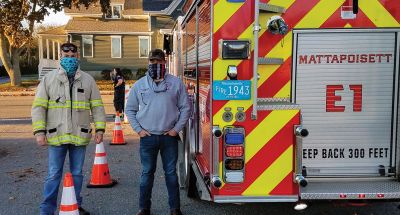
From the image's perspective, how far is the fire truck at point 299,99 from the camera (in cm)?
381

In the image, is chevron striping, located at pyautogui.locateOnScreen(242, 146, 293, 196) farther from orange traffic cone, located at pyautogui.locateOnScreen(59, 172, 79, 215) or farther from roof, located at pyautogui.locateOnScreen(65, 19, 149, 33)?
roof, located at pyautogui.locateOnScreen(65, 19, 149, 33)

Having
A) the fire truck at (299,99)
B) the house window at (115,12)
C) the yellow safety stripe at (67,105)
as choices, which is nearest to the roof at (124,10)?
the house window at (115,12)

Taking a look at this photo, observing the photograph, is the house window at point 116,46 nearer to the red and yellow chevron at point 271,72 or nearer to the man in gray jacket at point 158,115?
the man in gray jacket at point 158,115

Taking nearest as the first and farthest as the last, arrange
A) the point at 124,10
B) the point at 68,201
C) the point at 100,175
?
the point at 68,201 < the point at 100,175 < the point at 124,10

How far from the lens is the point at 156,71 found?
498 centimetres

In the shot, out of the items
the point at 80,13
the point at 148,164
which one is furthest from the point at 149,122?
the point at 80,13

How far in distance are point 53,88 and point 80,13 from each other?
3362 centimetres

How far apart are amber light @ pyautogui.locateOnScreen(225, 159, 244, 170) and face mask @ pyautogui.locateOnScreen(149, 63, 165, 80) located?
1544mm

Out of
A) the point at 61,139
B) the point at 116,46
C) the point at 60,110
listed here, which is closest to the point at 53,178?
the point at 61,139

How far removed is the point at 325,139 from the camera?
4332mm

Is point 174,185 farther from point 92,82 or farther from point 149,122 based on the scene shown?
point 92,82

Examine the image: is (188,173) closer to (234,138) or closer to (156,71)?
(156,71)

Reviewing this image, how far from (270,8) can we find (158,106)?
168 centimetres

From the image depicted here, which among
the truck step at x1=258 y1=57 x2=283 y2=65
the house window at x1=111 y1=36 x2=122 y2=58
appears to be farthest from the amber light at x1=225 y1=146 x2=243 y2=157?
the house window at x1=111 y1=36 x2=122 y2=58
